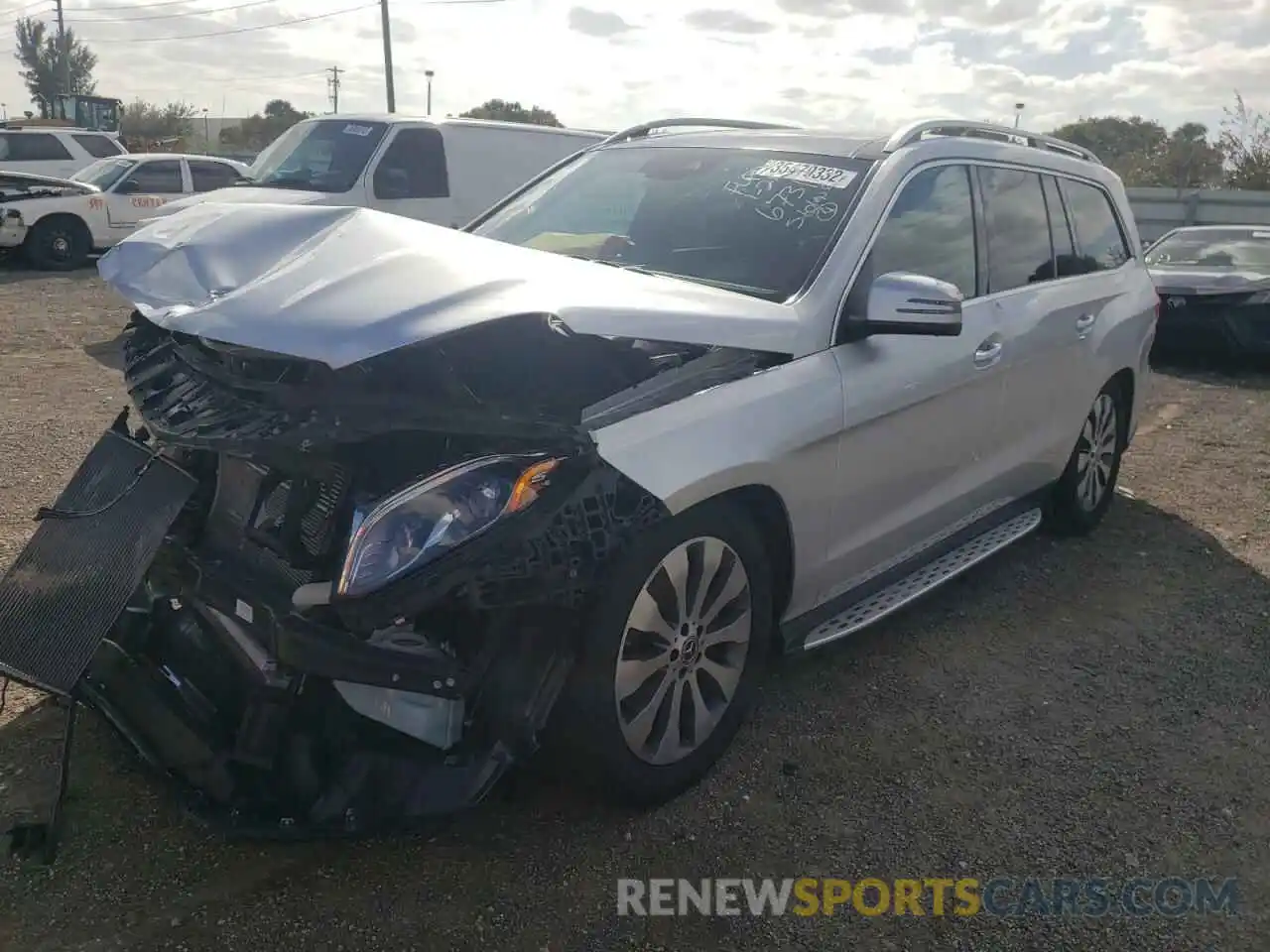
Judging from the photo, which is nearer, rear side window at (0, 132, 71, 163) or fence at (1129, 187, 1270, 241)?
rear side window at (0, 132, 71, 163)

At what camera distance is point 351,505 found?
8.32 feet

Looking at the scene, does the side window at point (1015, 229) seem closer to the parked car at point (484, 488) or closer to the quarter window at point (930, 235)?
the quarter window at point (930, 235)

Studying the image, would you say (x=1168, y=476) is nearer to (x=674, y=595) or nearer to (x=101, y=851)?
(x=674, y=595)

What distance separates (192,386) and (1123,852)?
2.80 meters

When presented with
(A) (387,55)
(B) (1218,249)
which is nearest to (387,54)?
(A) (387,55)

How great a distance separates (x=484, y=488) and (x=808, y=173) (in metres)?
1.90

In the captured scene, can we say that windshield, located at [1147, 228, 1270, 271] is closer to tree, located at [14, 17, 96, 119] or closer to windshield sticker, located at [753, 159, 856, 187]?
windshield sticker, located at [753, 159, 856, 187]

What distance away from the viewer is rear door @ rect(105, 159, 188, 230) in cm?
1595

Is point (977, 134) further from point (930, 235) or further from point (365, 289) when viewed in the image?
point (365, 289)

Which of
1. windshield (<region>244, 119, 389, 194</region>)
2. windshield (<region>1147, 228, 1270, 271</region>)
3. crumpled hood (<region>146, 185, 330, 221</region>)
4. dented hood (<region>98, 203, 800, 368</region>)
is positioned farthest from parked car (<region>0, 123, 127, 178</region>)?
dented hood (<region>98, 203, 800, 368</region>)

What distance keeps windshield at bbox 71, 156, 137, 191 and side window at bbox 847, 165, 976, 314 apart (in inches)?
604

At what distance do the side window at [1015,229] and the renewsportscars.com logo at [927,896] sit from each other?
2.25 meters

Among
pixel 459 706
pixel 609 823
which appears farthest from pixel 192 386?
pixel 609 823

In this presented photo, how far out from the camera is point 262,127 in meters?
56.8
